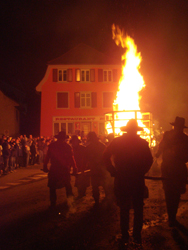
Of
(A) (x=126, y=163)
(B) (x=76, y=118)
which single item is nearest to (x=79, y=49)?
(B) (x=76, y=118)

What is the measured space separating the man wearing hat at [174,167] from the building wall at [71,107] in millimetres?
27259

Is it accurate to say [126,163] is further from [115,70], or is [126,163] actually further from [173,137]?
[115,70]

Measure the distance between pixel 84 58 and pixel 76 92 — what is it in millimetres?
4345

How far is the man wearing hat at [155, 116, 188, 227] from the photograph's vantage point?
500cm

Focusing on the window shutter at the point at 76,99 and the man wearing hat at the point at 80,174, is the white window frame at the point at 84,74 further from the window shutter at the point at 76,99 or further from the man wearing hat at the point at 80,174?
the man wearing hat at the point at 80,174

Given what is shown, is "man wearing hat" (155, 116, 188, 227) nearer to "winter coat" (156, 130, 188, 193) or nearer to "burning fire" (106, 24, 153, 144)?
"winter coat" (156, 130, 188, 193)

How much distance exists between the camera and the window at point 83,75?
1302 inches

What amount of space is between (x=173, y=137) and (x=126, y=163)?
147cm

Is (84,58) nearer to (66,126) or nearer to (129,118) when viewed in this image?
(66,126)

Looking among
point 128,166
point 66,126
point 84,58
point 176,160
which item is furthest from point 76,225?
point 84,58

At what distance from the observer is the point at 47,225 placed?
5.16m

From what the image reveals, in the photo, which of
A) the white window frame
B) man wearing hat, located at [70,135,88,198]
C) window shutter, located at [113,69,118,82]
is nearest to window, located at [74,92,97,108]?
the white window frame

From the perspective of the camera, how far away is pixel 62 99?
108ft

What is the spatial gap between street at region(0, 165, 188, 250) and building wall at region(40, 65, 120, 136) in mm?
24996
